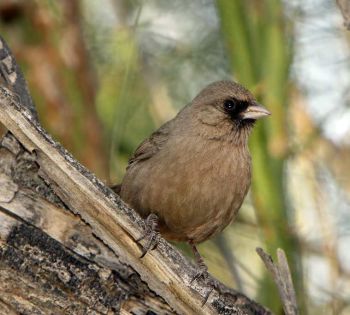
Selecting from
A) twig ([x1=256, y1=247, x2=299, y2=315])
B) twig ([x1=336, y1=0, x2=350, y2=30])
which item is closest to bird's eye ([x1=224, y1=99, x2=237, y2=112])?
twig ([x1=336, y1=0, x2=350, y2=30])

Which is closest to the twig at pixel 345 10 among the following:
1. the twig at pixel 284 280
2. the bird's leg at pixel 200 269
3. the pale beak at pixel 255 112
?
the pale beak at pixel 255 112

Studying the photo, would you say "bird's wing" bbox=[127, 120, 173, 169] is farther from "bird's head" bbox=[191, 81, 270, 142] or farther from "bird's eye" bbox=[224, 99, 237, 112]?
"bird's eye" bbox=[224, 99, 237, 112]

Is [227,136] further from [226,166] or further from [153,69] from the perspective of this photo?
[153,69]

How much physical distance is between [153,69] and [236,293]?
111 inches

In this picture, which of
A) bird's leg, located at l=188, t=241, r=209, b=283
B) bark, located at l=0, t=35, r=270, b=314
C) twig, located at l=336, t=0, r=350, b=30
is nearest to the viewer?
bark, located at l=0, t=35, r=270, b=314

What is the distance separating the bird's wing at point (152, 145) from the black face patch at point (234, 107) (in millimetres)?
389

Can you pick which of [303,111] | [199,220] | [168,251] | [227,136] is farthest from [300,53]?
[168,251]

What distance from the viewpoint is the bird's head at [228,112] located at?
5520 mm

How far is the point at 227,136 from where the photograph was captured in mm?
5492

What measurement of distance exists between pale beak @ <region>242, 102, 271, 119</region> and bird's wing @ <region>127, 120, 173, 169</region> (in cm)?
50

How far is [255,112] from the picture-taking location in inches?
219

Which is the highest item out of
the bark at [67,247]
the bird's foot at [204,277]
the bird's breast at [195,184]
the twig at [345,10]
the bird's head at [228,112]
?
the twig at [345,10]

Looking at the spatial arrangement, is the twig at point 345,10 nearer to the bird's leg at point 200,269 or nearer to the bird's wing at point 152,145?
the bird's wing at point 152,145

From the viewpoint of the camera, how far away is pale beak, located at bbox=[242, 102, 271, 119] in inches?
217
